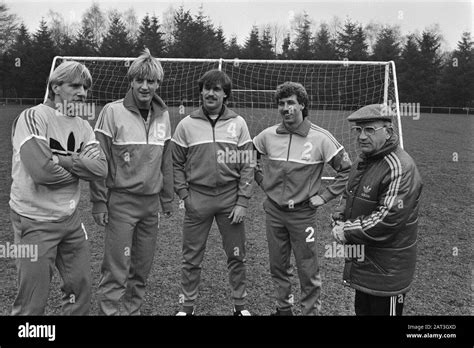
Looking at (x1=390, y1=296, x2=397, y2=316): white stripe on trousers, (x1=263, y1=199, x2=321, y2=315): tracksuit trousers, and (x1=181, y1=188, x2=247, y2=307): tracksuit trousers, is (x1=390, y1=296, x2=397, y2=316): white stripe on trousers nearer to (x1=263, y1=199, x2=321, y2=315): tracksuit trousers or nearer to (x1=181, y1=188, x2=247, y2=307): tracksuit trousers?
(x1=263, y1=199, x2=321, y2=315): tracksuit trousers

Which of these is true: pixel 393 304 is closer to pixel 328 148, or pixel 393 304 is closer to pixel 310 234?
pixel 310 234

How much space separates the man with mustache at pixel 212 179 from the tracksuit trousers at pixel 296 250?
244mm

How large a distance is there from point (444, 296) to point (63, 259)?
9.94 ft

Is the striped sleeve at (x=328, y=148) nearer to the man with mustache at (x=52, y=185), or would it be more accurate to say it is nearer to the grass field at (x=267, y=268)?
the grass field at (x=267, y=268)

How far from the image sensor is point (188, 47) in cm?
2273

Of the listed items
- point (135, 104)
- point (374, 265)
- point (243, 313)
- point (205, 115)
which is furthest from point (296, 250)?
point (135, 104)

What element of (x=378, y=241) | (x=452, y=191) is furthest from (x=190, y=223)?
(x=452, y=191)

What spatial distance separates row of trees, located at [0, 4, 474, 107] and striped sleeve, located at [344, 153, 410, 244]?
71.0ft

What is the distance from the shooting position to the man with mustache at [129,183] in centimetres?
274

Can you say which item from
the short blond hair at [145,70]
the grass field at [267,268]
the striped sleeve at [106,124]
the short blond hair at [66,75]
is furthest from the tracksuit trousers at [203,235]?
the short blond hair at [66,75]

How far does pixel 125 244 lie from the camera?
2744 mm

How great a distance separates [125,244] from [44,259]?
588 mm

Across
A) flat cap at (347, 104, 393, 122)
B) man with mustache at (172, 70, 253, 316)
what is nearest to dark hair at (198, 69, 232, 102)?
man with mustache at (172, 70, 253, 316)
